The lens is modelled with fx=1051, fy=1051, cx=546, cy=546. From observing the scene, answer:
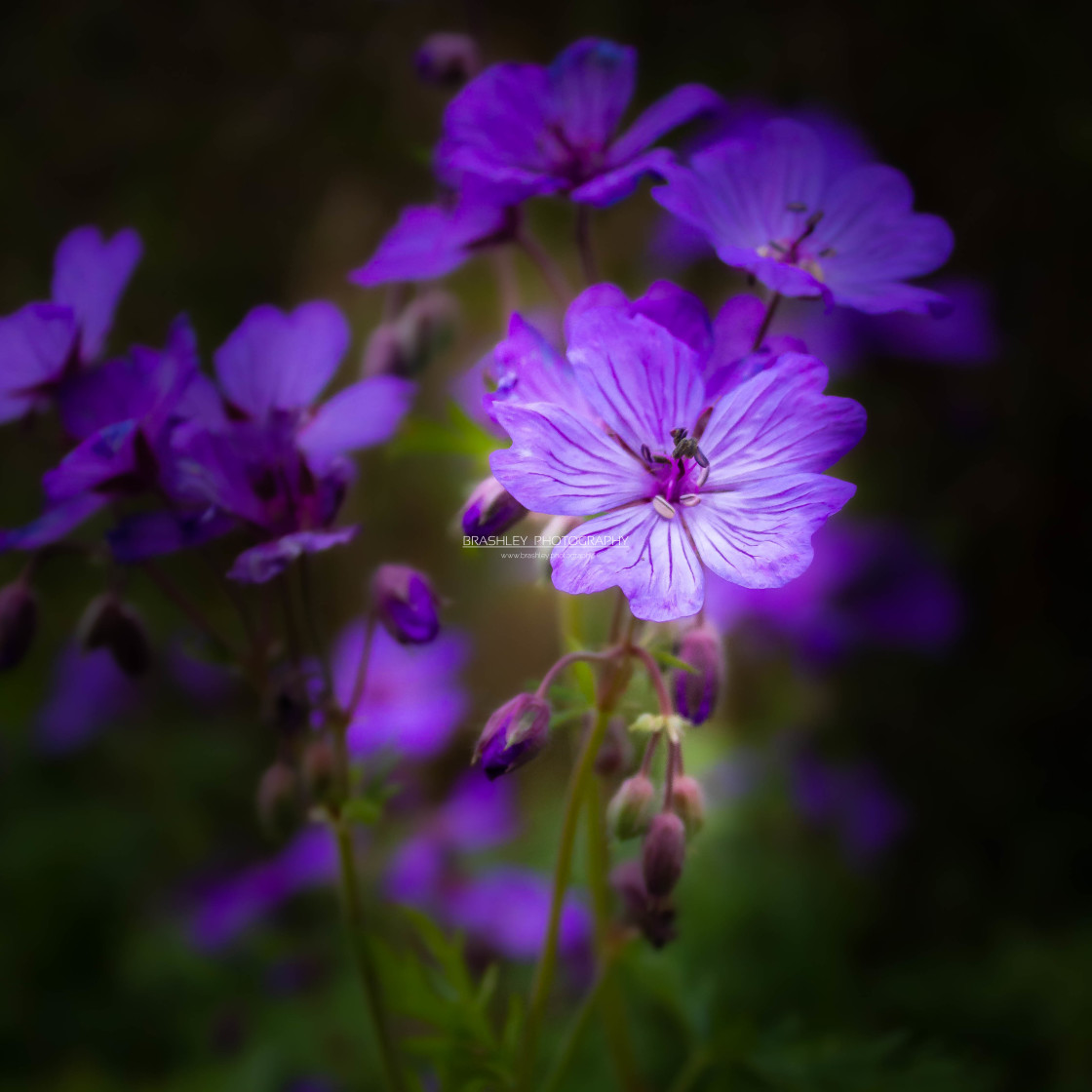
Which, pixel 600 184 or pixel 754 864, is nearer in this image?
pixel 600 184

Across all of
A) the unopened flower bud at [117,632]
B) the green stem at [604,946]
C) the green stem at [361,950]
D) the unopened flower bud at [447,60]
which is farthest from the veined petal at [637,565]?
the unopened flower bud at [447,60]

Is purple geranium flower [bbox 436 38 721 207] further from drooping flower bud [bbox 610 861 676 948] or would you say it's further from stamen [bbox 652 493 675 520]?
drooping flower bud [bbox 610 861 676 948]

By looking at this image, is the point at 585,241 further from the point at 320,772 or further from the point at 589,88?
the point at 320,772

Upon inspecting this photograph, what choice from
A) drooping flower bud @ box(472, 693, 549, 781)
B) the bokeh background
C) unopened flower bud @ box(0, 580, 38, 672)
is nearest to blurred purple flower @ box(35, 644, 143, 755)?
the bokeh background

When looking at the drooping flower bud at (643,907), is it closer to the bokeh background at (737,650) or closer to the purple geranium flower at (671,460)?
the bokeh background at (737,650)

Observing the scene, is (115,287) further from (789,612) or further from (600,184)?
(789,612)

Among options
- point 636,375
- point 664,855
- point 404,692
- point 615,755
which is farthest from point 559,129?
point 404,692

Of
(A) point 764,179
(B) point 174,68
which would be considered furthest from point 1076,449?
(B) point 174,68
